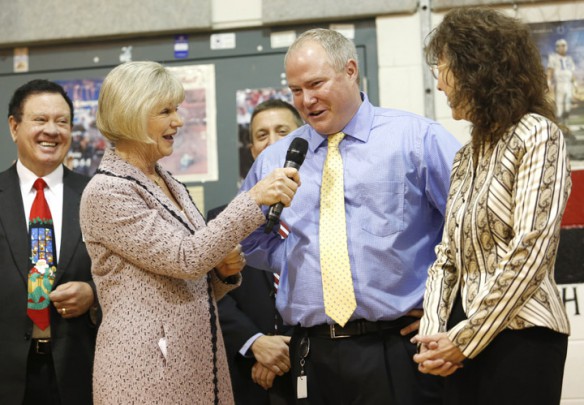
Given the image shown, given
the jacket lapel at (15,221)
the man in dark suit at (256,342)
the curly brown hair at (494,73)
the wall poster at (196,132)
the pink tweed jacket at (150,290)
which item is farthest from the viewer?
the wall poster at (196,132)

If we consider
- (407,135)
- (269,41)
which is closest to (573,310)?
(407,135)

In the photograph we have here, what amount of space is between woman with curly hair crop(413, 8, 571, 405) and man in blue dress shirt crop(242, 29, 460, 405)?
305mm

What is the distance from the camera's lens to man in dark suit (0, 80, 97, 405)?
2957 mm

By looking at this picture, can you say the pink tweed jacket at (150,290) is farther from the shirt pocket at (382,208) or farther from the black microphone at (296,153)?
the shirt pocket at (382,208)

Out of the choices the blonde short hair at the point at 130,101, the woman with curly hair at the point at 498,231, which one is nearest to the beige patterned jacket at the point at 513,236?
the woman with curly hair at the point at 498,231

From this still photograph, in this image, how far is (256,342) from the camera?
298 cm

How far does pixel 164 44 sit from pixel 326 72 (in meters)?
1.92

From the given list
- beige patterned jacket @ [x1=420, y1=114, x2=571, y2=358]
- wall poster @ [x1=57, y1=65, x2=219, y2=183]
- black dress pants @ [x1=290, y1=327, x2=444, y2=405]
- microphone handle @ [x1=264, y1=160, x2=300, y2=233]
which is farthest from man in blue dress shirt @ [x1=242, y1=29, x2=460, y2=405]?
wall poster @ [x1=57, y1=65, x2=219, y2=183]

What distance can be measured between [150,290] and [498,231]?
0.97m

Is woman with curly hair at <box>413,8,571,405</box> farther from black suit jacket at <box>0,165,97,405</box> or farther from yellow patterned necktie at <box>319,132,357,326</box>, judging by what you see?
black suit jacket at <box>0,165,97,405</box>

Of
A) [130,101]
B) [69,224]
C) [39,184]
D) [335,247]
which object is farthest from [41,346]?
[335,247]

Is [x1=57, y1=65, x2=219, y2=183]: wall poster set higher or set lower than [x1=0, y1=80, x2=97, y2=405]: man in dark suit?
higher

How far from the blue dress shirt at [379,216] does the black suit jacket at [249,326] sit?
0.58 metres

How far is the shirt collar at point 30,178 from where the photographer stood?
324 centimetres
